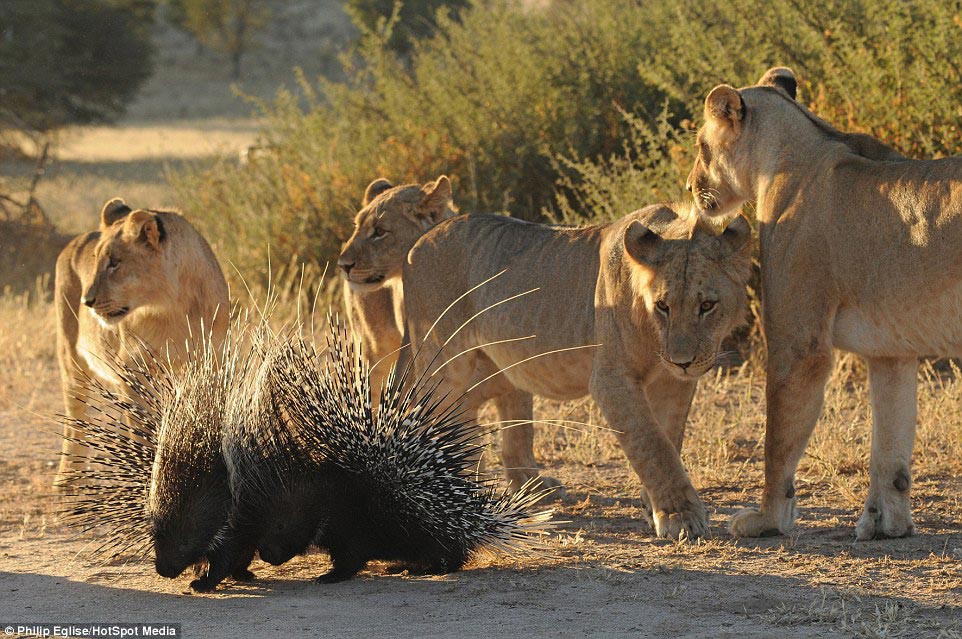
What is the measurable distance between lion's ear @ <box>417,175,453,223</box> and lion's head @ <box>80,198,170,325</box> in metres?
1.42

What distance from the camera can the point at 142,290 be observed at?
6871mm

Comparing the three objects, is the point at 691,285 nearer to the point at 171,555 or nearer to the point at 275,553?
the point at 275,553

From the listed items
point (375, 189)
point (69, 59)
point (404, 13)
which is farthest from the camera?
point (69, 59)

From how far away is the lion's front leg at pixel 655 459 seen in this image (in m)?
5.25

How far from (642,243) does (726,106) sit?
1.01m

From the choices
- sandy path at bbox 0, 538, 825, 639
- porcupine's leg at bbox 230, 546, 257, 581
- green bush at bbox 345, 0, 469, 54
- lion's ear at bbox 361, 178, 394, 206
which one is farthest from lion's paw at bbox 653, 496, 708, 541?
green bush at bbox 345, 0, 469, 54

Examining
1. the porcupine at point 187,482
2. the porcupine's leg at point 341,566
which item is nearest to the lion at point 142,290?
the porcupine at point 187,482

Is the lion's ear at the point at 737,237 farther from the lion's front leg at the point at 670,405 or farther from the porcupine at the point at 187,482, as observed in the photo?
the porcupine at the point at 187,482

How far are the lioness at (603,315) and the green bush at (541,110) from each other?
9.40 ft

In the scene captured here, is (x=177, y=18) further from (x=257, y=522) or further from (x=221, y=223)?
(x=257, y=522)

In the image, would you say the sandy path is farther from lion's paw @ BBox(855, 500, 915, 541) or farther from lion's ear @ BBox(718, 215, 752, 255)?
lion's ear @ BBox(718, 215, 752, 255)

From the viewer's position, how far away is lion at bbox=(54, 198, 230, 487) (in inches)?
268

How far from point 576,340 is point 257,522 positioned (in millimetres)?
1632

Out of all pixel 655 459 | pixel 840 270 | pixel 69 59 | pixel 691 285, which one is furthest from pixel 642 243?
pixel 69 59
